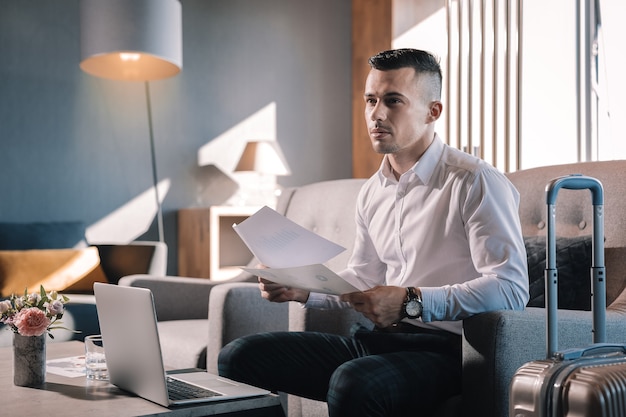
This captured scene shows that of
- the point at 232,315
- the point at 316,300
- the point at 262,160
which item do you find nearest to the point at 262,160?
the point at 262,160

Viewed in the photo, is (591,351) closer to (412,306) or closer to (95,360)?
(412,306)

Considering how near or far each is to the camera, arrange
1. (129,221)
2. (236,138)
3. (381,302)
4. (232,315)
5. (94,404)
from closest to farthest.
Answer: (94,404), (381,302), (232,315), (129,221), (236,138)

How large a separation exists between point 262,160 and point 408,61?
2.77 metres

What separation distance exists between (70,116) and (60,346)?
2505 millimetres

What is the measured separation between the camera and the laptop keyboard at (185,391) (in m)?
1.30

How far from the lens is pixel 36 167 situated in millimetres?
4035

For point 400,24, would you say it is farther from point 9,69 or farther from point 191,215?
point 9,69

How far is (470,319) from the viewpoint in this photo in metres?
1.36

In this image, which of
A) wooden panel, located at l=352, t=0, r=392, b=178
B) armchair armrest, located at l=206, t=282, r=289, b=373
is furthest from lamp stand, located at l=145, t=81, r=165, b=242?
armchair armrest, located at l=206, t=282, r=289, b=373

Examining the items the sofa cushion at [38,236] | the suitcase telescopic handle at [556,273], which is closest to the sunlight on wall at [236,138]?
the sofa cushion at [38,236]

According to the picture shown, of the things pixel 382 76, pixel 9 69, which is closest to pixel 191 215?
pixel 9 69

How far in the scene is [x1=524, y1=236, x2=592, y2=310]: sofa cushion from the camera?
5.52 ft

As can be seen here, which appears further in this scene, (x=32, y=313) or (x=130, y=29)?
(x=130, y=29)

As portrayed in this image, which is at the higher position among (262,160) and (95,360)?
(262,160)
